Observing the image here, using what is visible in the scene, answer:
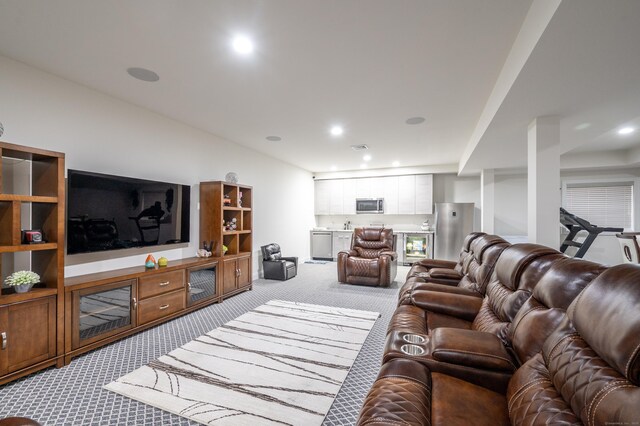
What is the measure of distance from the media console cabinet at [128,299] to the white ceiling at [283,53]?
1981 millimetres

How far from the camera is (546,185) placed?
9.65 feet

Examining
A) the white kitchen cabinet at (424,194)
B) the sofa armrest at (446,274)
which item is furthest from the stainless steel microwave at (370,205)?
the sofa armrest at (446,274)

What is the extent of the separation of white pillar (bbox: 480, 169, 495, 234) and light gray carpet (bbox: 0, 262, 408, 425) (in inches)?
150

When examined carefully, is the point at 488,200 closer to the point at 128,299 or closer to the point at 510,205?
the point at 510,205

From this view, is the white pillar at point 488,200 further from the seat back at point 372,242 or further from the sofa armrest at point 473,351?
the sofa armrest at point 473,351

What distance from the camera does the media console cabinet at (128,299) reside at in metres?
2.46

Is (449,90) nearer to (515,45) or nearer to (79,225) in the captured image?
(515,45)

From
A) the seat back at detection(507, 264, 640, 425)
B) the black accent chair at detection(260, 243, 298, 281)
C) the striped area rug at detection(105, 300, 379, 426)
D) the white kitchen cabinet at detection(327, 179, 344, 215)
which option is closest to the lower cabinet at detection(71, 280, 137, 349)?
the striped area rug at detection(105, 300, 379, 426)

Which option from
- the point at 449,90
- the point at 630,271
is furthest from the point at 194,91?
the point at 630,271

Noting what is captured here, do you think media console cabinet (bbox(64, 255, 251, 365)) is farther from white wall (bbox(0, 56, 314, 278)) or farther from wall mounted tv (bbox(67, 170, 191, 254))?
white wall (bbox(0, 56, 314, 278))

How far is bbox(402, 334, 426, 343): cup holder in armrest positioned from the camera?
1515mm

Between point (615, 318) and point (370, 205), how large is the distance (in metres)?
7.06

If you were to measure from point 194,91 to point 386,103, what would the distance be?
2210mm

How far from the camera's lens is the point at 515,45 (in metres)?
2.18
